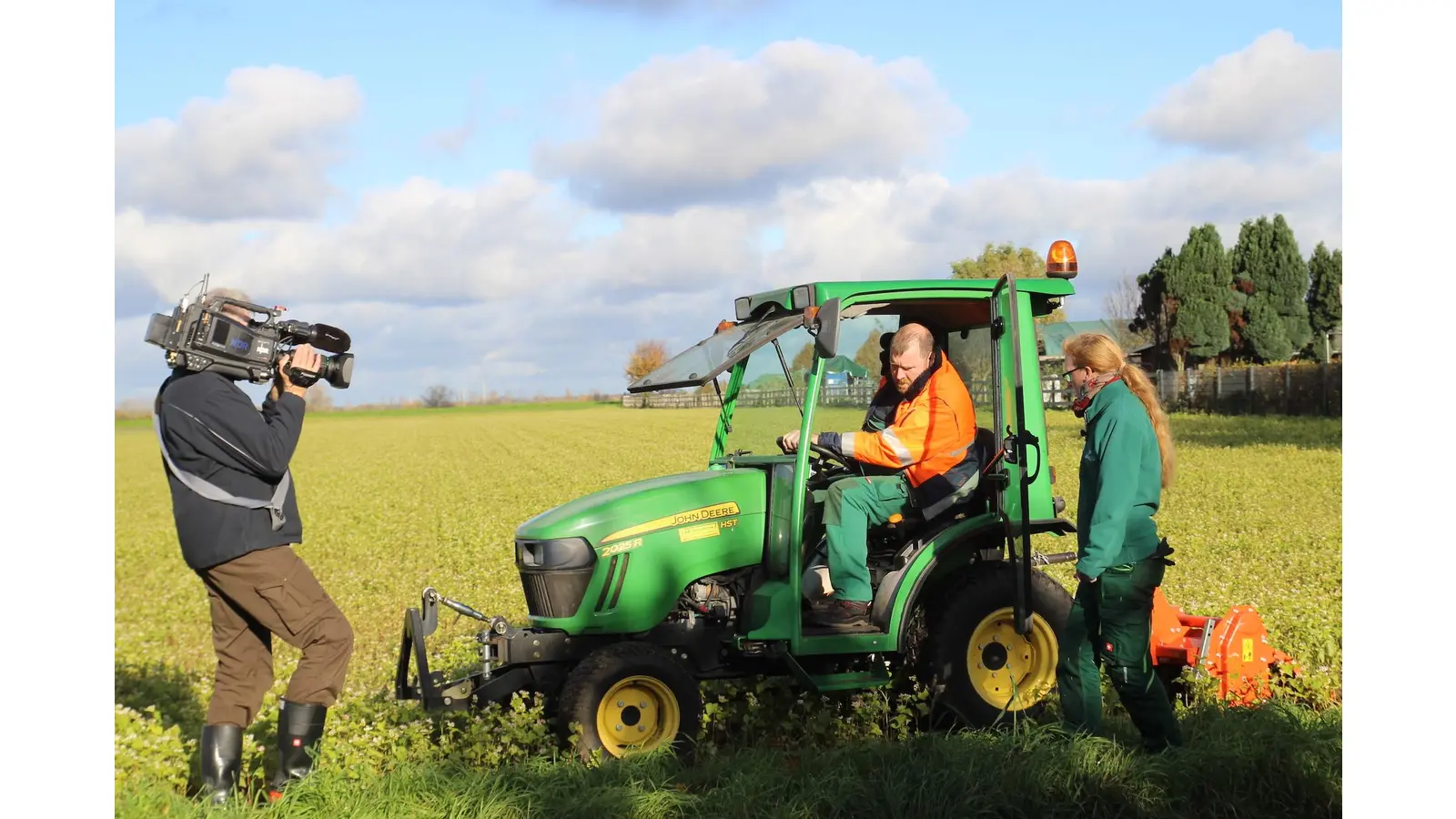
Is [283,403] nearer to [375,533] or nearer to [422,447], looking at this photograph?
[375,533]

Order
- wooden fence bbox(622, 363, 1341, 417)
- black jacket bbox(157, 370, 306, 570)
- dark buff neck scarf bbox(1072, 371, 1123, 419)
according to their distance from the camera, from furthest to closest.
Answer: wooden fence bbox(622, 363, 1341, 417)
dark buff neck scarf bbox(1072, 371, 1123, 419)
black jacket bbox(157, 370, 306, 570)

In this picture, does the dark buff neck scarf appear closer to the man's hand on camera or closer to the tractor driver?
the tractor driver

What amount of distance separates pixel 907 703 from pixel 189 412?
4.01 m

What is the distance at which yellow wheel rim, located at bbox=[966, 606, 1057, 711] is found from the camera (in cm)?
637

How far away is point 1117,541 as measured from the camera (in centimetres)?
526

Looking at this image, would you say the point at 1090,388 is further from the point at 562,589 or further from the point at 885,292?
the point at 562,589

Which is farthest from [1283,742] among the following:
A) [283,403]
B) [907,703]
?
[283,403]

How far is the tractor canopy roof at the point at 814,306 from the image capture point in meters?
6.05

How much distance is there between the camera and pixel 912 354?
6.26 meters

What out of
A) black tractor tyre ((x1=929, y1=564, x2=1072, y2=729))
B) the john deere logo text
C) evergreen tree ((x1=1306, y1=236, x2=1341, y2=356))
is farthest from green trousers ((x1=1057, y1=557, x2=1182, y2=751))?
Result: evergreen tree ((x1=1306, y1=236, x2=1341, y2=356))

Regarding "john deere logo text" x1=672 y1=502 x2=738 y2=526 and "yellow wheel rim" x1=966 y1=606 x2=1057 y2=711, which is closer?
"john deere logo text" x1=672 y1=502 x2=738 y2=526

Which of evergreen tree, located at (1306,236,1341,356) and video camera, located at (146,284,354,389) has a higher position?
evergreen tree, located at (1306,236,1341,356)

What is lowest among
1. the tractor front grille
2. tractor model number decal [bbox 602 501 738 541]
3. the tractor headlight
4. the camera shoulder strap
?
the tractor front grille

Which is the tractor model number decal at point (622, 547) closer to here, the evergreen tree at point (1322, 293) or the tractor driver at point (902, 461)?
the tractor driver at point (902, 461)
